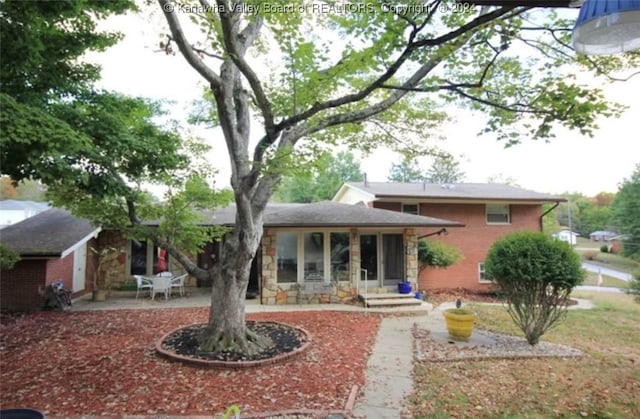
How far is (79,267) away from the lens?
1248cm

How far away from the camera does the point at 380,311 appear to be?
32.9 ft

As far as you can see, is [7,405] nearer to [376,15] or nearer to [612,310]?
[376,15]

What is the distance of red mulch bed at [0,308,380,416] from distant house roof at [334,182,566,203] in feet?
23.7

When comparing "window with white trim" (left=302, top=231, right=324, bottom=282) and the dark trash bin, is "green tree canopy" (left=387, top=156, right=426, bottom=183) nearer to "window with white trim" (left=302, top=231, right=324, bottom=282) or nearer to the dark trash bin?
"window with white trim" (left=302, top=231, right=324, bottom=282)

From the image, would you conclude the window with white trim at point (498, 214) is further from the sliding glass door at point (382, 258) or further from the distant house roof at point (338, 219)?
the sliding glass door at point (382, 258)

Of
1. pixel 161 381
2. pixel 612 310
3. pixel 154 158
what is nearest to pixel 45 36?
pixel 154 158

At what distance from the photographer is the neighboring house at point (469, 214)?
1415cm

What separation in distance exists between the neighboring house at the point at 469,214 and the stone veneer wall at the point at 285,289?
15.1 feet

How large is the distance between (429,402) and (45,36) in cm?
783

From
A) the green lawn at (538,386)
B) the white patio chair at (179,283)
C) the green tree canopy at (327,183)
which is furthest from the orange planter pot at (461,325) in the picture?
the green tree canopy at (327,183)

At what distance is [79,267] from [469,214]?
1565 centimetres

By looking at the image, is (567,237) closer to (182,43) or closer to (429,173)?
(429,173)

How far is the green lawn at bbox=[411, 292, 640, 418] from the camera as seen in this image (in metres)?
4.31

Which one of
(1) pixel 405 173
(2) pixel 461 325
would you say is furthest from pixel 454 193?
(1) pixel 405 173
